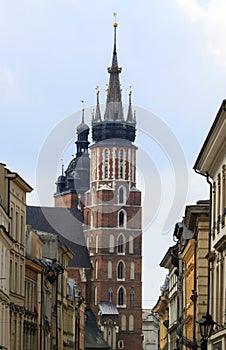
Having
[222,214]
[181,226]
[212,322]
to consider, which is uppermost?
[181,226]

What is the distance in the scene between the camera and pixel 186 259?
68.4 metres

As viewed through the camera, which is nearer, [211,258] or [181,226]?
[211,258]

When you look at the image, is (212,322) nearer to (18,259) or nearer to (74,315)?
(18,259)

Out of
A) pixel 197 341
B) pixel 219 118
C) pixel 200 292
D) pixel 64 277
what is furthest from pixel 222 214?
pixel 64 277

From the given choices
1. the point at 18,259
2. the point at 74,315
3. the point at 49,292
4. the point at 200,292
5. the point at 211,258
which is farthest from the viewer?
the point at 74,315

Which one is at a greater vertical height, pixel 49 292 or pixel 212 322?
pixel 49 292

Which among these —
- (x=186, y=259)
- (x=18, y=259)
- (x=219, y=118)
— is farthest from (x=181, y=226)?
(x=219, y=118)

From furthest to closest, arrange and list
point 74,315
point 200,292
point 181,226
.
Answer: point 74,315, point 181,226, point 200,292

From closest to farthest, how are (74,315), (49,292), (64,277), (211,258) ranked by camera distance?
(211,258) → (49,292) → (64,277) → (74,315)

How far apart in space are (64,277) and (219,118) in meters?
65.0

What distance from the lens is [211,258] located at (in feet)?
138

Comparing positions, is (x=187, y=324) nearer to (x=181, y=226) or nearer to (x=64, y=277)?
Result: (x=181, y=226)

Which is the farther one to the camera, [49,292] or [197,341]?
[49,292]

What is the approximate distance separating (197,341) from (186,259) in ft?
31.7
